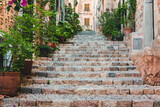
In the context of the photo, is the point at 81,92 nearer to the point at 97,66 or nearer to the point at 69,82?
the point at 69,82

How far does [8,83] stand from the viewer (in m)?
3.45

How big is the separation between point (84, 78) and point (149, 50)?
5.33 feet

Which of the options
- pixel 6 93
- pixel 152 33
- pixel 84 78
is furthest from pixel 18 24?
pixel 152 33

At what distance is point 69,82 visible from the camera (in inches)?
166

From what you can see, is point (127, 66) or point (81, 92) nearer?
point (81, 92)

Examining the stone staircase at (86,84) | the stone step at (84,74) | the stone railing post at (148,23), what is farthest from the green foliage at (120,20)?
the stone step at (84,74)

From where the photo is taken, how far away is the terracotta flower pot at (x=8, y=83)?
3.43 meters

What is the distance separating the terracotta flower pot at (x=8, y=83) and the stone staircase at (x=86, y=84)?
19cm

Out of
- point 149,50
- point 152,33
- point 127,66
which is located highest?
point 152,33

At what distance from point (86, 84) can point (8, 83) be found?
166 centimetres

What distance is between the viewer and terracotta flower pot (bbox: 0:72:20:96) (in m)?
3.43

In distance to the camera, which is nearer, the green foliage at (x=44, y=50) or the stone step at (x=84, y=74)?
the stone step at (x=84, y=74)

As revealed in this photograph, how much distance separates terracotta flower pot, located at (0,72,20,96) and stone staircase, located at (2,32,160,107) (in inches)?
7.6

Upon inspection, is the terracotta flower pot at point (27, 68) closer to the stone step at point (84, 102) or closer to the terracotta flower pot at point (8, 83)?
the terracotta flower pot at point (8, 83)
